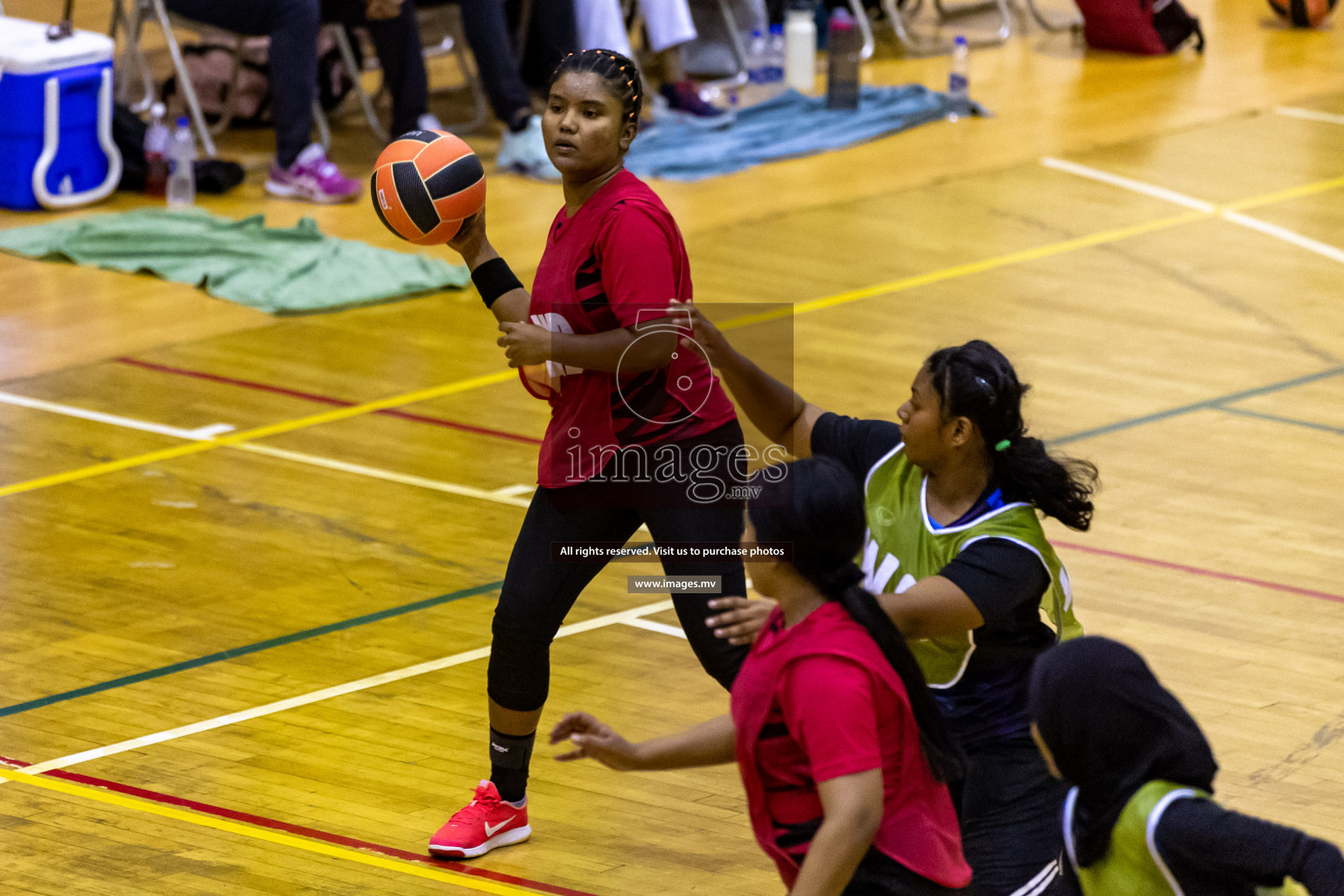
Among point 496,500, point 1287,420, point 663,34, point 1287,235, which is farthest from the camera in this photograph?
point 663,34

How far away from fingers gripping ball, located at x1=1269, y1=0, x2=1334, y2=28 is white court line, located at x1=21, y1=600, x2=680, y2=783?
34.7 ft

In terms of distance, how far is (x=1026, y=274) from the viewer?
8641mm

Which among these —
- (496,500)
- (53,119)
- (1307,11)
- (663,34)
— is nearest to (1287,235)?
(663,34)

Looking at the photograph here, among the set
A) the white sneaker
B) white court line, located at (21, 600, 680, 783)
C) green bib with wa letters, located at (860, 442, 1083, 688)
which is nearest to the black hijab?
green bib with wa letters, located at (860, 442, 1083, 688)

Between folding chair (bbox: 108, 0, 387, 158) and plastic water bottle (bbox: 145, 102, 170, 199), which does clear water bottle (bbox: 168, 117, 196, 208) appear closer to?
plastic water bottle (bbox: 145, 102, 170, 199)

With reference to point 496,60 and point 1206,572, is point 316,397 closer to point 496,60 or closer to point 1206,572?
point 1206,572

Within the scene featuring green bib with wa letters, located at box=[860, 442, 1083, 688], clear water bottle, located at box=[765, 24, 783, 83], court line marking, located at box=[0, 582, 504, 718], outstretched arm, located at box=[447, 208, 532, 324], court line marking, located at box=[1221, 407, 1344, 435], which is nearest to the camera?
green bib with wa letters, located at box=[860, 442, 1083, 688]

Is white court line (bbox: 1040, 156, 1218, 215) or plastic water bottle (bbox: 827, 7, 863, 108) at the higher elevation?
plastic water bottle (bbox: 827, 7, 863, 108)

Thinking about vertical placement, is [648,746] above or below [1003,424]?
below

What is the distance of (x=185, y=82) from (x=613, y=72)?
683 centimetres

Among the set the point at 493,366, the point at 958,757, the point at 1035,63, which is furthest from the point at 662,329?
the point at 1035,63

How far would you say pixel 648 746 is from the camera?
114 inches

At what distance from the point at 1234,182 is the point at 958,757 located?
8.09 m

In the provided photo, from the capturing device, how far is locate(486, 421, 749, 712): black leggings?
3.76m
